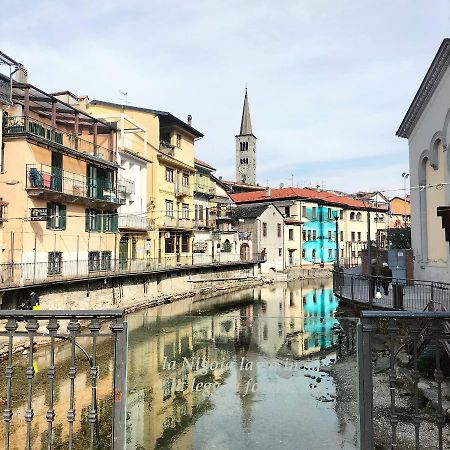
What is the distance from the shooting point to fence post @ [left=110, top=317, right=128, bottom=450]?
163 inches

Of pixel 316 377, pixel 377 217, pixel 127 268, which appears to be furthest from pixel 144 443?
pixel 377 217

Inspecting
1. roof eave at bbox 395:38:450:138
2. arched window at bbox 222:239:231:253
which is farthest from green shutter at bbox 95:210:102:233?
arched window at bbox 222:239:231:253

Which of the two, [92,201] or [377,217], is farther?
[377,217]

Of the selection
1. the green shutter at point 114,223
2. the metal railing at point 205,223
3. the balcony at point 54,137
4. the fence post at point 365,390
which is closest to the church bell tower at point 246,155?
the metal railing at point 205,223

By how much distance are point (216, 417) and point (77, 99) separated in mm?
33006

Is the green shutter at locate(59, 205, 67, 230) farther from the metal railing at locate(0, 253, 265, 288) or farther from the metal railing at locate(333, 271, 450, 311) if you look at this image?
the metal railing at locate(333, 271, 450, 311)

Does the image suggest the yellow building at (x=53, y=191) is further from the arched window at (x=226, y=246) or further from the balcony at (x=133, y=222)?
the arched window at (x=226, y=246)

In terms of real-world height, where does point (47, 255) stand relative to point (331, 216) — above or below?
below

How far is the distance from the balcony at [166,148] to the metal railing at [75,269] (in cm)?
967

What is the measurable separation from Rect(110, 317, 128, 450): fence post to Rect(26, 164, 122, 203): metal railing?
69.7 ft

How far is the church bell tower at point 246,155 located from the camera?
4001 inches

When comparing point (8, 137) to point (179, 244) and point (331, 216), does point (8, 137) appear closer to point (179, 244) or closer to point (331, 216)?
point (179, 244)

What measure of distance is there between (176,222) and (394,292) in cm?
2877

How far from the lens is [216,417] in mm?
7926
